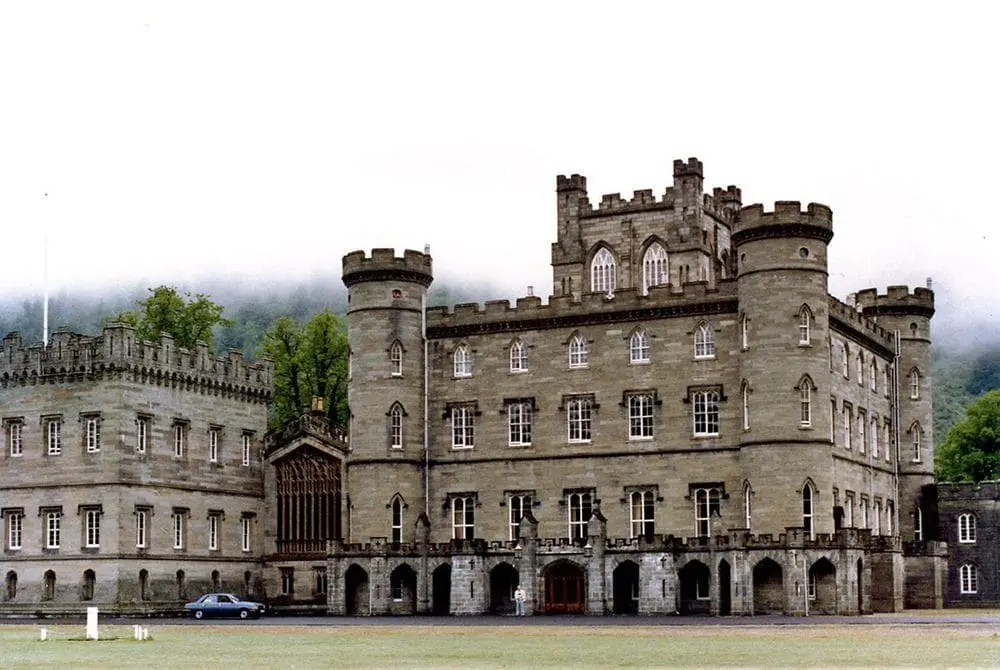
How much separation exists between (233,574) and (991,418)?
54120mm

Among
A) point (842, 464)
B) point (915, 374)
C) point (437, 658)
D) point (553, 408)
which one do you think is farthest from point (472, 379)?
point (437, 658)

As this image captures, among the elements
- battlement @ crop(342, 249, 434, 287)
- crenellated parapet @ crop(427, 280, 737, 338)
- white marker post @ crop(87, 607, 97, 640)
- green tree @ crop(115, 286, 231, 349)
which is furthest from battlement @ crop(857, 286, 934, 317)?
white marker post @ crop(87, 607, 97, 640)

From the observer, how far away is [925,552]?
80188 mm

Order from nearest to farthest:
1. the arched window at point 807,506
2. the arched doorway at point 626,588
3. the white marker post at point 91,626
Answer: the white marker post at point 91,626, the arched window at point 807,506, the arched doorway at point 626,588

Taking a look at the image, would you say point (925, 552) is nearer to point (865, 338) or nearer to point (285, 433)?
point (865, 338)

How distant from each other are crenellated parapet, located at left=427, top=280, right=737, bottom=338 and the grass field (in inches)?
796

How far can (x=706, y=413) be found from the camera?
72.6 meters

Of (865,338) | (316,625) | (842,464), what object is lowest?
(316,625)

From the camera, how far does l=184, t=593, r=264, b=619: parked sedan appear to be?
69.4 meters

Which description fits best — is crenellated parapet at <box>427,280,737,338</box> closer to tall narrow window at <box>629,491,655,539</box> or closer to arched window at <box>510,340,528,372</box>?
arched window at <box>510,340,528,372</box>

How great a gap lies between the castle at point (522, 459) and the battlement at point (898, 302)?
180cm

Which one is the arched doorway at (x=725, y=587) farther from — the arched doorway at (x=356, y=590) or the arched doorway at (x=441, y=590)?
the arched doorway at (x=356, y=590)

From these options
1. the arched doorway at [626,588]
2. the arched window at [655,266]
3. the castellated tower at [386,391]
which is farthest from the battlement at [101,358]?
the arched doorway at [626,588]

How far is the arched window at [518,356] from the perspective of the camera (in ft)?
252
